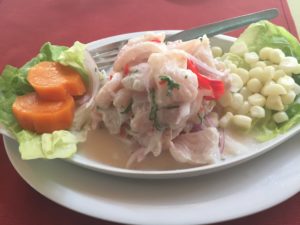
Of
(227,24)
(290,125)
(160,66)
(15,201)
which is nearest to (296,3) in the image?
(227,24)

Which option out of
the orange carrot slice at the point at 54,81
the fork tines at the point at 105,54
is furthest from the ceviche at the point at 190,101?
the fork tines at the point at 105,54

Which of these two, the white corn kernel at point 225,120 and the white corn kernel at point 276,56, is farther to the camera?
the white corn kernel at point 276,56

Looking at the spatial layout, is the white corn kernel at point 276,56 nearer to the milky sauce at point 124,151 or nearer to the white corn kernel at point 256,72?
the white corn kernel at point 256,72

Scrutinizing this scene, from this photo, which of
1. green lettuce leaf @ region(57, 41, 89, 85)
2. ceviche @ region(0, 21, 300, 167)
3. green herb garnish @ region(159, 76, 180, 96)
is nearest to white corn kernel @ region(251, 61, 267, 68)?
ceviche @ region(0, 21, 300, 167)

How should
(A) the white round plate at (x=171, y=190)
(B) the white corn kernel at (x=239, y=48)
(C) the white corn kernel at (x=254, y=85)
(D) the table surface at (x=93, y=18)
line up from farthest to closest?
(D) the table surface at (x=93, y=18)
(B) the white corn kernel at (x=239, y=48)
(C) the white corn kernel at (x=254, y=85)
(A) the white round plate at (x=171, y=190)

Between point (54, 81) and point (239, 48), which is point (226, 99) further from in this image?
point (54, 81)

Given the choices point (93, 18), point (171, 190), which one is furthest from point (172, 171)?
point (93, 18)

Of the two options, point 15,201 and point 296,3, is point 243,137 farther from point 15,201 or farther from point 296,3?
point 296,3
